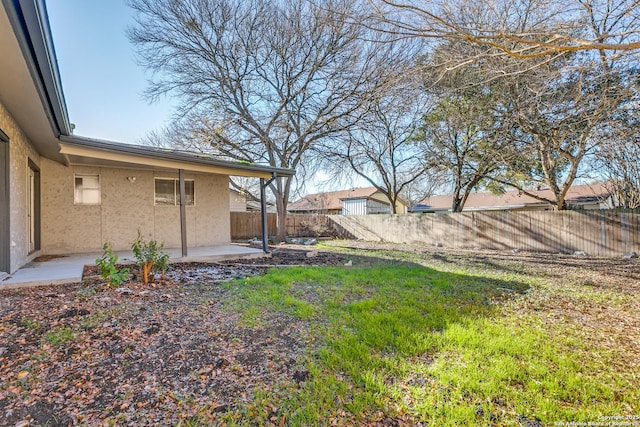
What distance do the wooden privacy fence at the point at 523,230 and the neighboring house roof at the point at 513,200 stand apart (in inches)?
164

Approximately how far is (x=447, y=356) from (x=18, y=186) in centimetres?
733

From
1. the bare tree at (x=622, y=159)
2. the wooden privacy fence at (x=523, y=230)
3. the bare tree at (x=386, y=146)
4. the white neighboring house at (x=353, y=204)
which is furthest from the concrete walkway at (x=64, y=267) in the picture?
the white neighboring house at (x=353, y=204)

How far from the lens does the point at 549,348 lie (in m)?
2.91

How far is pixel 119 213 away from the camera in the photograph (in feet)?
27.4

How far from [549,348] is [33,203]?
32.7 feet

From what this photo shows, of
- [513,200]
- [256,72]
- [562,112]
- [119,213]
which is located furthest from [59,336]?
[513,200]

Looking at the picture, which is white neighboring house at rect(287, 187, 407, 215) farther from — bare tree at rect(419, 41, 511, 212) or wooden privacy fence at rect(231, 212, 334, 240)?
bare tree at rect(419, 41, 511, 212)

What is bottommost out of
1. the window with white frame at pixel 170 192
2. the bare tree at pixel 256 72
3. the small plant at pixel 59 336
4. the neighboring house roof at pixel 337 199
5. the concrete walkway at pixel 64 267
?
the small plant at pixel 59 336

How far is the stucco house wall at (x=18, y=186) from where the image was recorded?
16.1ft

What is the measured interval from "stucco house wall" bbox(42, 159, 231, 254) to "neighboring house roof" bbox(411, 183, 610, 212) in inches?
533

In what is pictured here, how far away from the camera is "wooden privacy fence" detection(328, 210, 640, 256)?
9.02 m

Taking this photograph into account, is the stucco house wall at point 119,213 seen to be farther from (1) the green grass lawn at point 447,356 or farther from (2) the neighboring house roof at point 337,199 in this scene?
(2) the neighboring house roof at point 337,199

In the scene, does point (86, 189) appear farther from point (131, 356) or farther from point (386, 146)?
point (386, 146)

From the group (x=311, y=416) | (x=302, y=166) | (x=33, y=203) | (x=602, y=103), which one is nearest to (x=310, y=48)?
(x=302, y=166)
